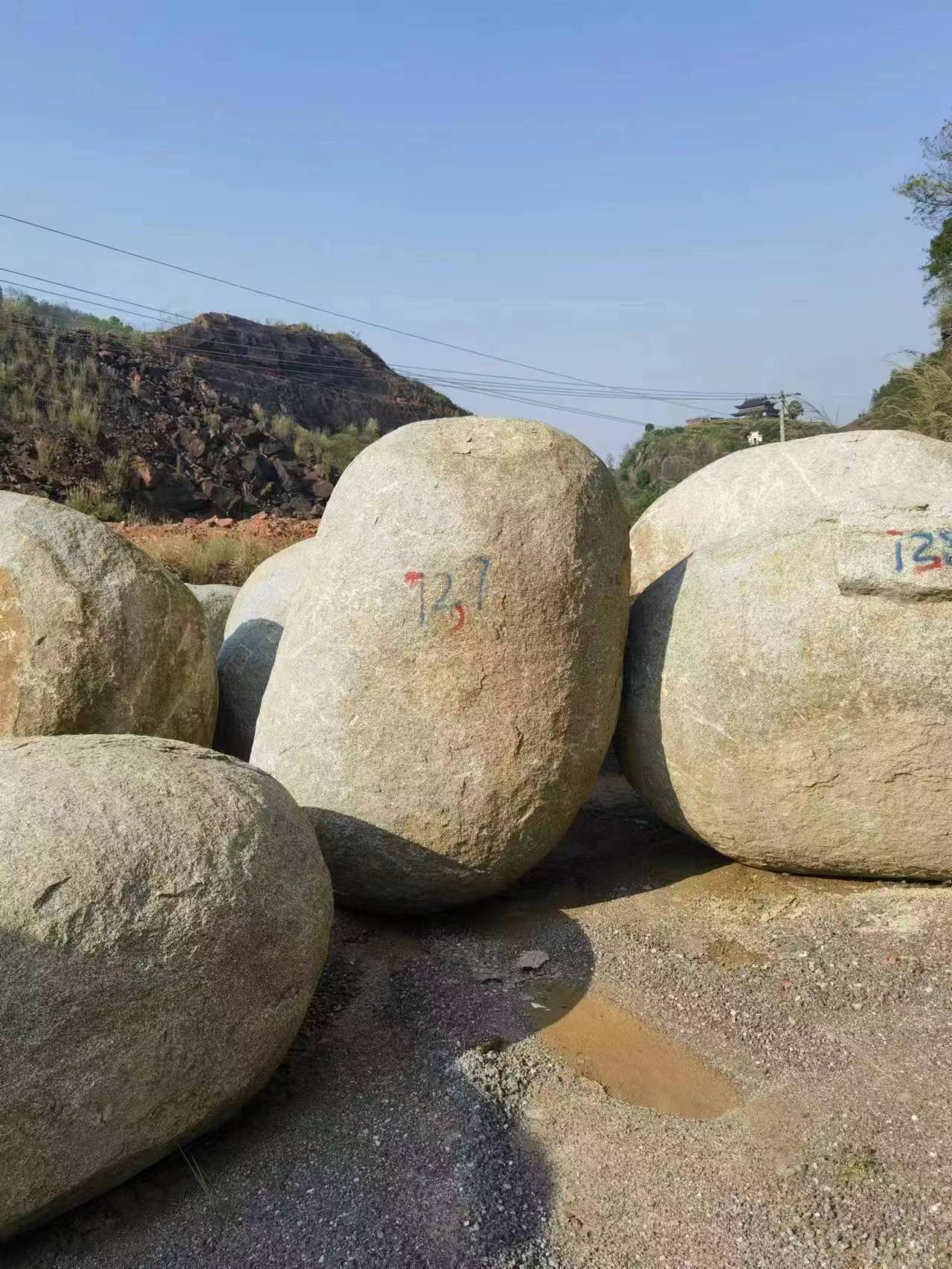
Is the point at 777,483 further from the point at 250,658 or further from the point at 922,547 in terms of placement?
the point at 250,658

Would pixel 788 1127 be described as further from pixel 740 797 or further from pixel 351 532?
pixel 351 532

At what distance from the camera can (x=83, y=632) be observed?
351 centimetres

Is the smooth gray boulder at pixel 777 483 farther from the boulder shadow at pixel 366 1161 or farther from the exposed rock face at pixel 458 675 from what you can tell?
the boulder shadow at pixel 366 1161

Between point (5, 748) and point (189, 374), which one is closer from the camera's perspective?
point (5, 748)

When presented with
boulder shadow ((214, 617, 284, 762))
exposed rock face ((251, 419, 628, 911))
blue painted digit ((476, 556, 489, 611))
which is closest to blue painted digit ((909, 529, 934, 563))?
exposed rock face ((251, 419, 628, 911))

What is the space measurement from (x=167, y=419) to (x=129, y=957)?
20421mm

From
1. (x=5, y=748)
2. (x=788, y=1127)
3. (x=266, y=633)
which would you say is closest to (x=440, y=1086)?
(x=788, y=1127)

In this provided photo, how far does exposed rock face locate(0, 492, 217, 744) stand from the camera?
3.44 m

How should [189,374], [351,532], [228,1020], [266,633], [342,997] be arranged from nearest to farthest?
[228,1020]
[342,997]
[351,532]
[266,633]
[189,374]

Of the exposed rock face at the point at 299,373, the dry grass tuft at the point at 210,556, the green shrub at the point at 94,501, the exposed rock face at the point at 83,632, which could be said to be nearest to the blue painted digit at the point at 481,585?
the exposed rock face at the point at 83,632

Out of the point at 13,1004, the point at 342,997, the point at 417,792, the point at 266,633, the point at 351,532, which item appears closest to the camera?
the point at 13,1004

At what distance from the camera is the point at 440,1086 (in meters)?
2.50

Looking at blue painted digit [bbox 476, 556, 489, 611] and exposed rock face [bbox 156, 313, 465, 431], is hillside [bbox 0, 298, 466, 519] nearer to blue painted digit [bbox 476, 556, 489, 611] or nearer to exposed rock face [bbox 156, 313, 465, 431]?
exposed rock face [bbox 156, 313, 465, 431]

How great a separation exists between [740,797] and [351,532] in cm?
157
